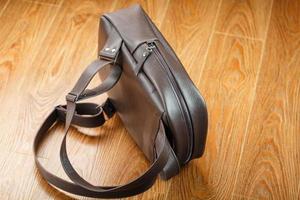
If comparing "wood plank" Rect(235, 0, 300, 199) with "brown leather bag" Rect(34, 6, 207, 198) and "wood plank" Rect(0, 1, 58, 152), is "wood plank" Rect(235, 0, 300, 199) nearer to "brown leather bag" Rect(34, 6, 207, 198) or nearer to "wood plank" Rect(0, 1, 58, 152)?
"brown leather bag" Rect(34, 6, 207, 198)

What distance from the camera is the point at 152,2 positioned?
160cm

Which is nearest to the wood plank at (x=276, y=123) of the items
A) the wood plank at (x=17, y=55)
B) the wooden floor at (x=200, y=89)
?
the wooden floor at (x=200, y=89)

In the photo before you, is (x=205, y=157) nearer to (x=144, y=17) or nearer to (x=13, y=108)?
(x=144, y=17)

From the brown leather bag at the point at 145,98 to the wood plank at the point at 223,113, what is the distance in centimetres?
7

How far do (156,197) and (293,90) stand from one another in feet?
1.52

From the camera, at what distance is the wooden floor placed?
126 cm

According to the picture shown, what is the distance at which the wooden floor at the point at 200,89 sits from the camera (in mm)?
1259

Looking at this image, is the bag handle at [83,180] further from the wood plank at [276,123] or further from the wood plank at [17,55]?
the wood plank at [276,123]

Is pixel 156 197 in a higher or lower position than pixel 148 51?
lower

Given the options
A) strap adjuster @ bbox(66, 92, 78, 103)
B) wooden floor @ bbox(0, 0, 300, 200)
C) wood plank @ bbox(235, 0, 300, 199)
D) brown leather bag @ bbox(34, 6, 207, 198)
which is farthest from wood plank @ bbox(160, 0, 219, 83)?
strap adjuster @ bbox(66, 92, 78, 103)

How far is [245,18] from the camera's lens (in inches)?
61.6

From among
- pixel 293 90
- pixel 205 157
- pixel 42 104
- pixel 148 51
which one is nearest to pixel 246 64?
pixel 293 90

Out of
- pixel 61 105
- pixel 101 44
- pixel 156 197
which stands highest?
pixel 101 44

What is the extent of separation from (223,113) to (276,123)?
0.43 ft
